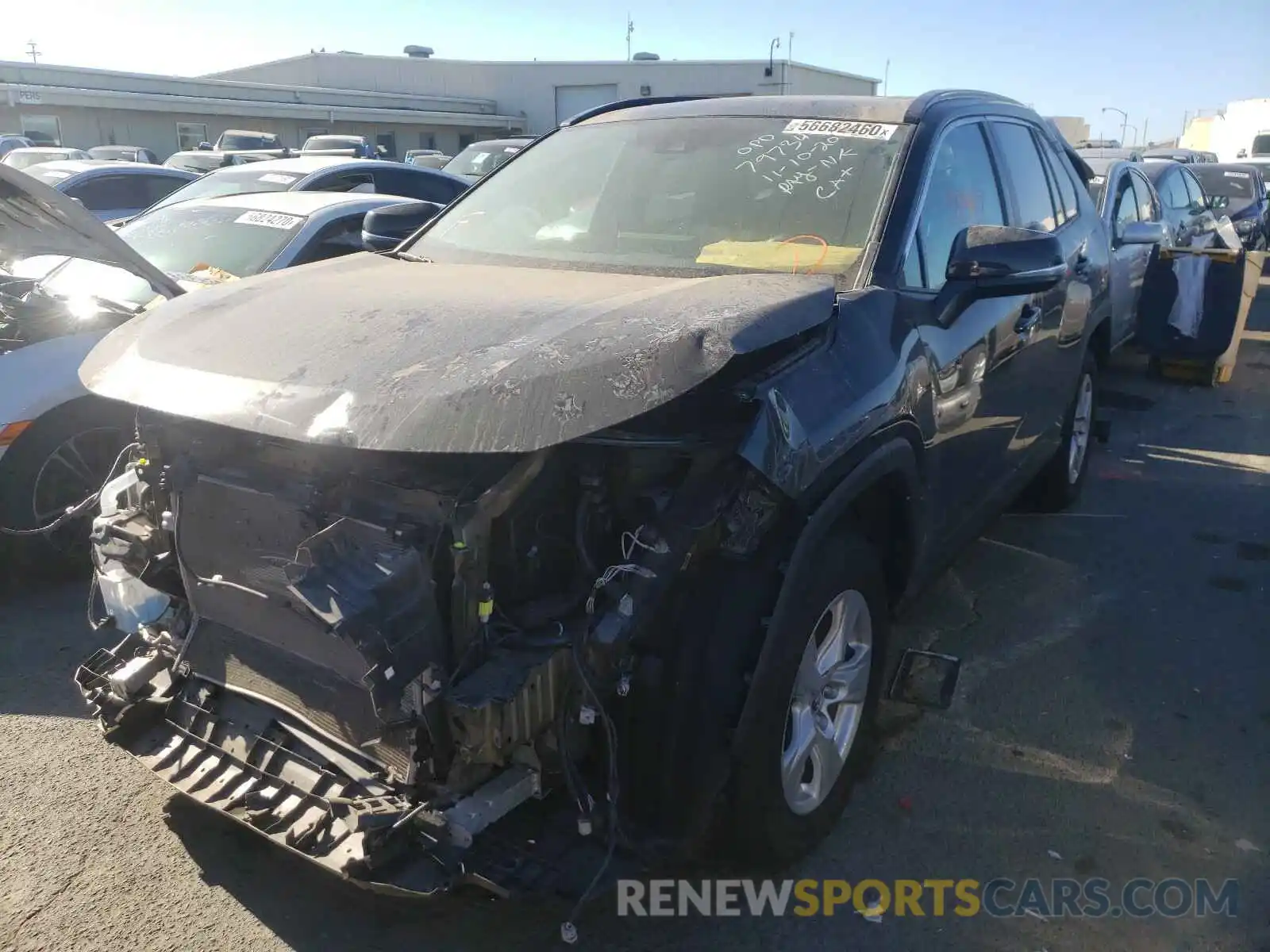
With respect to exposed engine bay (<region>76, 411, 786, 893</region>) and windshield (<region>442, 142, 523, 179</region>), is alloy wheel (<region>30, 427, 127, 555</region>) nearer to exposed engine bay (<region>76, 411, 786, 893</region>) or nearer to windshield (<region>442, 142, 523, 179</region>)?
exposed engine bay (<region>76, 411, 786, 893</region>)

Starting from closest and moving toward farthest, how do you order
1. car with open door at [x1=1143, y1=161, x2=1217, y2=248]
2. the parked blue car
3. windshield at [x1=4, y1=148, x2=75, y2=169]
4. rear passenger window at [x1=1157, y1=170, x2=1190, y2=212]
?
car with open door at [x1=1143, y1=161, x2=1217, y2=248] → rear passenger window at [x1=1157, y1=170, x2=1190, y2=212] → the parked blue car → windshield at [x1=4, y1=148, x2=75, y2=169]

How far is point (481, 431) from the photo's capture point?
2143 millimetres

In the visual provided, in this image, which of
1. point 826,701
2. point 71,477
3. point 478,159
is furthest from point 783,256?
point 478,159

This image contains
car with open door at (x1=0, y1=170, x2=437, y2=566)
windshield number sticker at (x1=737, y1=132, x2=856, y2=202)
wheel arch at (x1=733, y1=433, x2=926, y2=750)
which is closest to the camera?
wheel arch at (x1=733, y1=433, x2=926, y2=750)

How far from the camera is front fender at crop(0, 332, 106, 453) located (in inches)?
165

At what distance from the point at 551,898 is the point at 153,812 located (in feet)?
5.23

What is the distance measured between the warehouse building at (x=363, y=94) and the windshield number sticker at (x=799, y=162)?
2295cm

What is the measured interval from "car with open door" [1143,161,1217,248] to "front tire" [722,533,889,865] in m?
7.85

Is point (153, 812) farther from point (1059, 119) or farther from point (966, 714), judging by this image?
point (1059, 119)

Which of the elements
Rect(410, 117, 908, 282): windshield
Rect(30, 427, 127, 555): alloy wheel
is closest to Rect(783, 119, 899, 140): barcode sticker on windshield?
Rect(410, 117, 908, 282): windshield

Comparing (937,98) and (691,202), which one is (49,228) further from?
(937,98)

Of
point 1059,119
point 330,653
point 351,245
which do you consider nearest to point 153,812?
point 330,653

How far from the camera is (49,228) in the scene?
3.94 metres

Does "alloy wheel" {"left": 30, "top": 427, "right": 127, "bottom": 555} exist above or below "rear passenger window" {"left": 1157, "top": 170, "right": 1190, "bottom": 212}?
below
